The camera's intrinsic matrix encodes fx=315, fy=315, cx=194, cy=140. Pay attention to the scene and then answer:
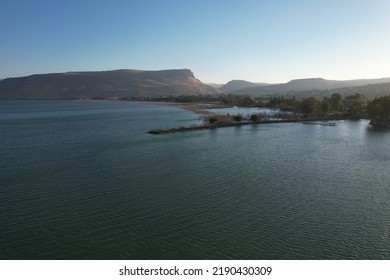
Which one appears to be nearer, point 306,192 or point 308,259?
point 308,259

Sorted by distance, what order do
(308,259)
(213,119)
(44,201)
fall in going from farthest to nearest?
1. (213,119)
2. (44,201)
3. (308,259)

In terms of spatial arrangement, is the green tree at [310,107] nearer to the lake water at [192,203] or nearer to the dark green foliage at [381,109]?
the dark green foliage at [381,109]

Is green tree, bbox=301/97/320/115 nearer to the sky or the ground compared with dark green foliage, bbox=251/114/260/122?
nearer to the sky

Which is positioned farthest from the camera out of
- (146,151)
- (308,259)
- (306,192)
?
(146,151)

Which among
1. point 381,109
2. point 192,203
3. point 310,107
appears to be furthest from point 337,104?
point 192,203

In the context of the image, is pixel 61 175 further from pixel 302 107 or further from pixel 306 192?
pixel 302 107

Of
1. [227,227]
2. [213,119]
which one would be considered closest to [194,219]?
[227,227]

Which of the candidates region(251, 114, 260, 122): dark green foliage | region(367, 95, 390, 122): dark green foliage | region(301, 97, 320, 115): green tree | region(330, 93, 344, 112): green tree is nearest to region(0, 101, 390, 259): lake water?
region(251, 114, 260, 122): dark green foliage

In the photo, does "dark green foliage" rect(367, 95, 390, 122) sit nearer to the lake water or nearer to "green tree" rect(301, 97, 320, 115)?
"green tree" rect(301, 97, 320, 115)

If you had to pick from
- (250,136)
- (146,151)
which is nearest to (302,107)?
(250,136)
